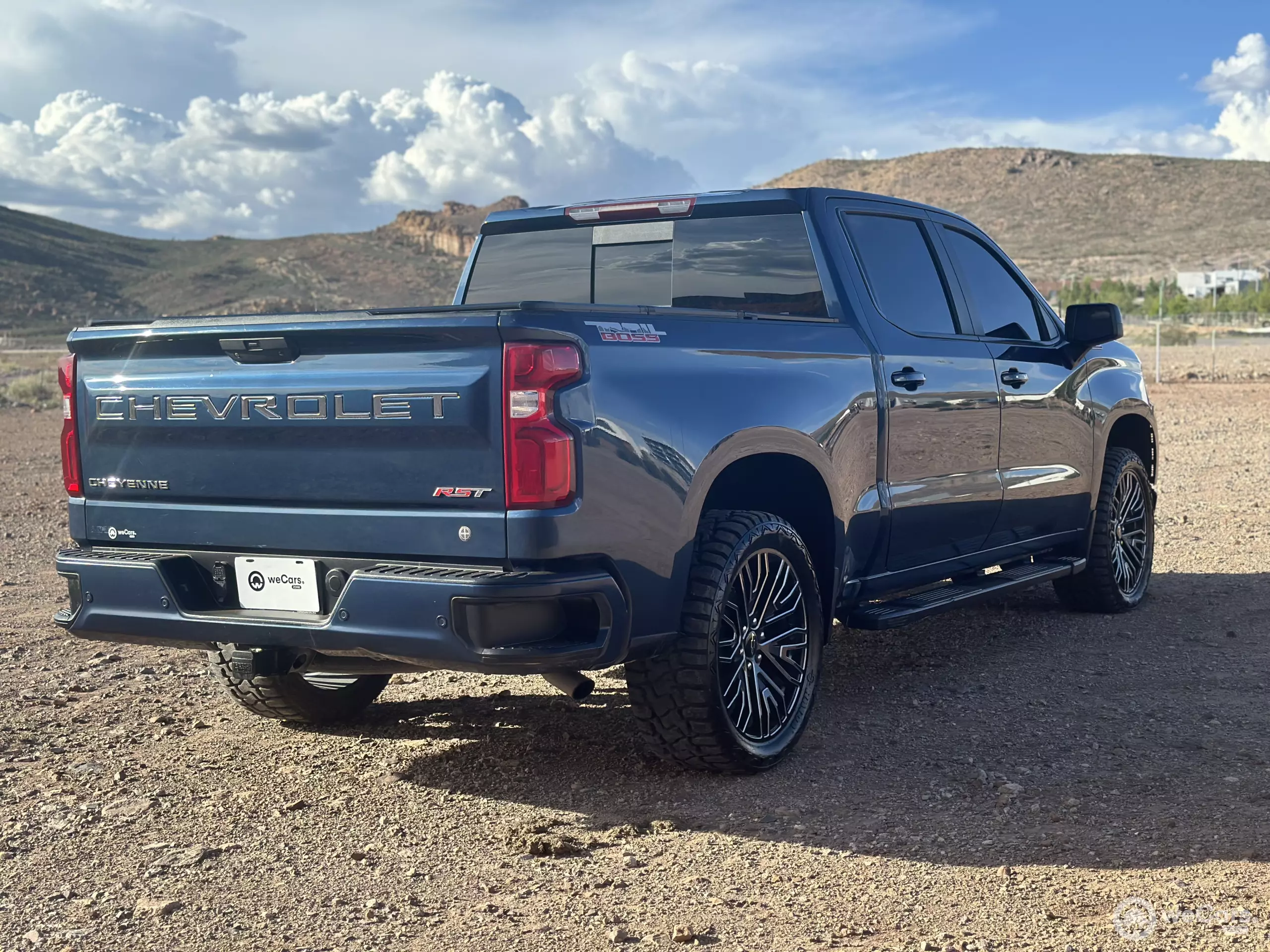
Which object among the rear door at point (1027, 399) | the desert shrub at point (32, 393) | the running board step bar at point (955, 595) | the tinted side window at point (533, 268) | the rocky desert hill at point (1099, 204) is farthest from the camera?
the rocky desert hill at point (1099, 204)

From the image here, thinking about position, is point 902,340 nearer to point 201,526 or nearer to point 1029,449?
point 1029,449

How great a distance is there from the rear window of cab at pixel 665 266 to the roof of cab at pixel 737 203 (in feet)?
0.10

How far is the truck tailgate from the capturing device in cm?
365

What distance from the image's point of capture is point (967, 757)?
464 centimetres

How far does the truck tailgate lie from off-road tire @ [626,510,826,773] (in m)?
0.79

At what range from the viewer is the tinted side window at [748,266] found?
16.7 feet

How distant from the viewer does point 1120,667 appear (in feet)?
19.3

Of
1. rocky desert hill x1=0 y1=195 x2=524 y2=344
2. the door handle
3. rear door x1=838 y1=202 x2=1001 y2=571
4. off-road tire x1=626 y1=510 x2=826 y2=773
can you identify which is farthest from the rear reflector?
rocky desert hill x1=0 y1=195 x2=524 y2=344

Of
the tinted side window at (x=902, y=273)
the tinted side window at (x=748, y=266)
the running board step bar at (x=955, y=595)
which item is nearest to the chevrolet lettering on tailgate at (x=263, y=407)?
the tinted side window at (x=748, y=266)

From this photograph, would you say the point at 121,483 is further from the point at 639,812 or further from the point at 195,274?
the point at 195,274

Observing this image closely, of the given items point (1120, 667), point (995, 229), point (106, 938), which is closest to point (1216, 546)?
point (1120, 667)

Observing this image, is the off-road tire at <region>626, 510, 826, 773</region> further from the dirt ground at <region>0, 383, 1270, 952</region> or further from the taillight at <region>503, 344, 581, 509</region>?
the taillight at <region>503, 344, 581, 509</region>

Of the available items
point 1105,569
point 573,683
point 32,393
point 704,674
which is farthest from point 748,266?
point 32,393

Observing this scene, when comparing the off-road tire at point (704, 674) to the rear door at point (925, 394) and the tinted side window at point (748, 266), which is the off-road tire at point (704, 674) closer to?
the rear door at point (925, 394)
